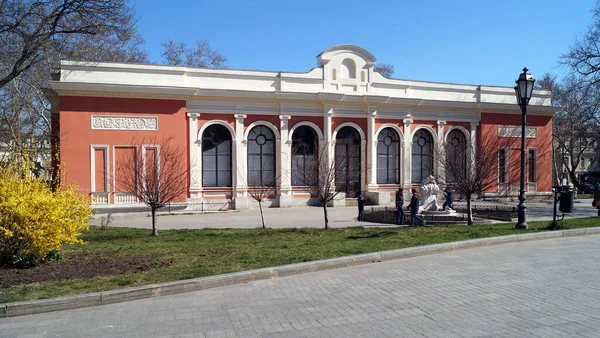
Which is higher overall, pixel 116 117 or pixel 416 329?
pixel 116 117

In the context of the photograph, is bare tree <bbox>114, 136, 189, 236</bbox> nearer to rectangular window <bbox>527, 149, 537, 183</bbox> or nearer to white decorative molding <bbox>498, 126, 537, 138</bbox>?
white decorative molding <bbox>498, 126, 537, 138</bbox>

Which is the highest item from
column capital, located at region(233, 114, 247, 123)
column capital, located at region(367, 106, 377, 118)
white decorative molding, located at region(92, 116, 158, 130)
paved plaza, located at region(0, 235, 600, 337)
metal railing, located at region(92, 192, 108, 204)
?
column capital, located at region(367, 106, 377, 118)

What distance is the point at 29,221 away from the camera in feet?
28.4

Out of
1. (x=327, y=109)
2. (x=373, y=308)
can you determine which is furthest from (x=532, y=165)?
(x=373, y=308)

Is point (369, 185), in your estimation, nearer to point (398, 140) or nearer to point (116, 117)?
point (398, 140)

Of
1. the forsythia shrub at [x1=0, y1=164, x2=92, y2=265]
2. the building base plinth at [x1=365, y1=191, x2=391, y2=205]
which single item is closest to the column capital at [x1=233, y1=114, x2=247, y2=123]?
the building base plinth at [x1=365, y1=191, x2=391, y2=205]

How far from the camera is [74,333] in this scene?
567 cm

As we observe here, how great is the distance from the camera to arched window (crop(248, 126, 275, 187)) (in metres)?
27.7

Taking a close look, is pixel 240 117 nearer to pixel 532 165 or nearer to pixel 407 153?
pixel 407 153

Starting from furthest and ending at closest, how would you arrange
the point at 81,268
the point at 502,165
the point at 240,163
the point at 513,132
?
the point at 513,132
the point at 240,163
the point at 502,165
the point at 81,268

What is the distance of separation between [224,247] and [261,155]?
54.6 ft

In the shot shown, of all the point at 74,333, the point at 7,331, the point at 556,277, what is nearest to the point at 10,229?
the point at 7,331

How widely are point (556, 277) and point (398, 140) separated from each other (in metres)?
23.5

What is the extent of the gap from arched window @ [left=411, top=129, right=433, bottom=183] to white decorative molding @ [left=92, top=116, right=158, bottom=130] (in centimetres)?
1786
